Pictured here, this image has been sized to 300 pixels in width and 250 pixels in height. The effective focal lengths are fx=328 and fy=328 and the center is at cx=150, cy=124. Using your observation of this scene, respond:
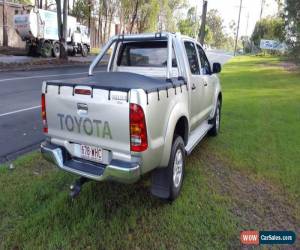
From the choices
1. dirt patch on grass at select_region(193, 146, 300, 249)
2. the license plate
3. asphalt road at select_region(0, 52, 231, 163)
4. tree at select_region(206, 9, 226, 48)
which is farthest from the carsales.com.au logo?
tree at select_region(206, 9, 226, 48)

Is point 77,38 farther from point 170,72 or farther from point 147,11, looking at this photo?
point 170,72

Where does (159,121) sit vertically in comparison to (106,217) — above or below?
above

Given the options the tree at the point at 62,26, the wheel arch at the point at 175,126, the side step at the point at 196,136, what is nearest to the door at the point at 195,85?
the side step at the point at 196,136

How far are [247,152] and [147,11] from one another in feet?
147

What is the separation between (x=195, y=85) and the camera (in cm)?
487

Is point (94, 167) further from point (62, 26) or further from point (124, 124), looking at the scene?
point (62, 26)

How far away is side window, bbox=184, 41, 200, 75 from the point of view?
16.5 feet

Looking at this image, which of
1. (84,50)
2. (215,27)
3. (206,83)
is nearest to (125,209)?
(206,83)

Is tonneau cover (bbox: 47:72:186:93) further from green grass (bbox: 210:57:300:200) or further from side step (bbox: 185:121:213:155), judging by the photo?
green grass (bbox: 210:57:300:200)

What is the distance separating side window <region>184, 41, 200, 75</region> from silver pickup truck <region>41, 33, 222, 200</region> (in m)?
0.27

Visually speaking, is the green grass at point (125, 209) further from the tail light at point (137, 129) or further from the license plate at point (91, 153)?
the tail light at point (137, 129)

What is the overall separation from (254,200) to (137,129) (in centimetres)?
197

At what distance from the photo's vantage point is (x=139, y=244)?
10.5 feet

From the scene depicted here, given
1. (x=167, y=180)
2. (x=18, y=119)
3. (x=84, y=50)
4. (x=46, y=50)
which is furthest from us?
(x=84, y=50)
